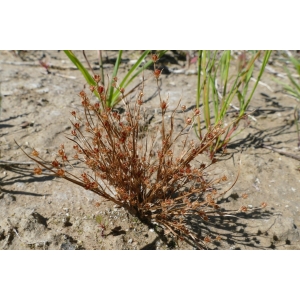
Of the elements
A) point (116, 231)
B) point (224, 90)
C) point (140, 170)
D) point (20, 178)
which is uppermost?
point (224, 90)

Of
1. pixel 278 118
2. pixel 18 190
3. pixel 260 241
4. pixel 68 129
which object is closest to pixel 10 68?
pixel 68 129

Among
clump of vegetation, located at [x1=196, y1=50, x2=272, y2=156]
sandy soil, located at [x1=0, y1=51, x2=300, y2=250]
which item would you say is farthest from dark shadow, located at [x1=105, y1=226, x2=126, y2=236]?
clump of vegetation, located at [x1=196, y1=50, x2=272, y2=156]

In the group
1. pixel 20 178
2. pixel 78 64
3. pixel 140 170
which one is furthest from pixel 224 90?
pixel 20 178

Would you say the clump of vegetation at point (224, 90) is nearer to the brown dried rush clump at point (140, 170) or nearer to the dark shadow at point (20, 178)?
the brown dried rush clump at point (140, 170)

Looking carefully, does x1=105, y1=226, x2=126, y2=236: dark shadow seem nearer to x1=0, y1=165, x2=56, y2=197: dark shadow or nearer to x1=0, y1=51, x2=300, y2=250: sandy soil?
x1=0, y1=51, x2=300, y2=250: sandy soil

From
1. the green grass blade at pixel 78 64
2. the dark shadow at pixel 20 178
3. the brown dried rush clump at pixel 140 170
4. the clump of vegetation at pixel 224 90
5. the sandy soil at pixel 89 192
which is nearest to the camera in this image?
the brown dried rush clump at pixel 140 170

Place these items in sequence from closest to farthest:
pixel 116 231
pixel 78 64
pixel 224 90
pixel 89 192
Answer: pixel 116 231
pixel 89 192
pixel 224 90
pixel 78 64

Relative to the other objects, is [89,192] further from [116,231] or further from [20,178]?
[20,178]

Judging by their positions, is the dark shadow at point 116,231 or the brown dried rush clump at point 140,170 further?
the dark shadow at point 116,231

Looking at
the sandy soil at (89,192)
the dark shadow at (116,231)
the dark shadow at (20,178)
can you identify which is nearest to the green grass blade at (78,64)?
the sandy soil at (89,192)
